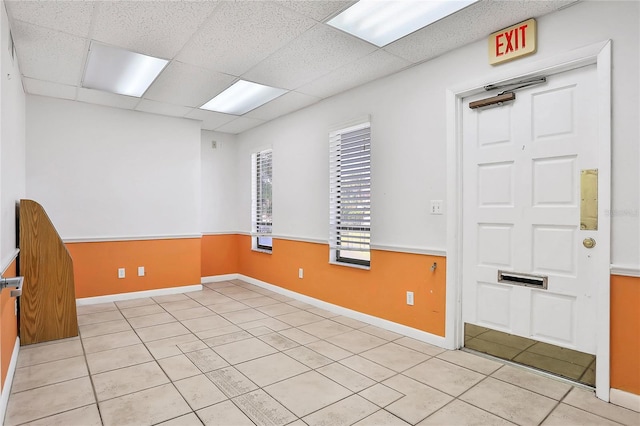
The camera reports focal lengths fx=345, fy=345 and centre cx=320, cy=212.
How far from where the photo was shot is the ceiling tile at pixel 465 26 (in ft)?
7.79

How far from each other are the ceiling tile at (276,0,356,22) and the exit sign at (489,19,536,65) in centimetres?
123

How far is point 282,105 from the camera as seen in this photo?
15.2ft

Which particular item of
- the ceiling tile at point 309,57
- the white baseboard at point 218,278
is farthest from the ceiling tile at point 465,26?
the white baseboard at point 218,278

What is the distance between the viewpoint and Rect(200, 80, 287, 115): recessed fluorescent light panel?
4113 mm

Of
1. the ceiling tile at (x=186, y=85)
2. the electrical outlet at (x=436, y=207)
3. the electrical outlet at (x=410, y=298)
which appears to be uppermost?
the ceiling tile at (x=186, y=85)

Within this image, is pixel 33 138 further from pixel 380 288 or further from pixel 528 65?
pixel 528 65

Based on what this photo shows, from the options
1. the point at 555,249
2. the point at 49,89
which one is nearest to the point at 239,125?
the point at 49,89

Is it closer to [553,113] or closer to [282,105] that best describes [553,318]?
[553,113]

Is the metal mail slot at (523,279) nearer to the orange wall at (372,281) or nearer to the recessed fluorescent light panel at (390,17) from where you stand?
the orange wall at (372,281)

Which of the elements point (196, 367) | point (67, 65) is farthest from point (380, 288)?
point (67, 65)

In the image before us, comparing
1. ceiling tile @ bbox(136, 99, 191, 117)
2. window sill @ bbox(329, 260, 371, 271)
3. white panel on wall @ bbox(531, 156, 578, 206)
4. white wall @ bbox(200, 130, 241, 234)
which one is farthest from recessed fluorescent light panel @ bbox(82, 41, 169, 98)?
white panel on wall @ bbox(531, 156, 578, 206)

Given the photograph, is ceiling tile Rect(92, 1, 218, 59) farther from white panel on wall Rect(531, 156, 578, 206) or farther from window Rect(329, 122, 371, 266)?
white panel on wall Rect(531, 156, 578, 206)

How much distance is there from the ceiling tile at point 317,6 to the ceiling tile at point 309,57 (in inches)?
6.8

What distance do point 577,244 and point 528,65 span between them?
1.35 metres
